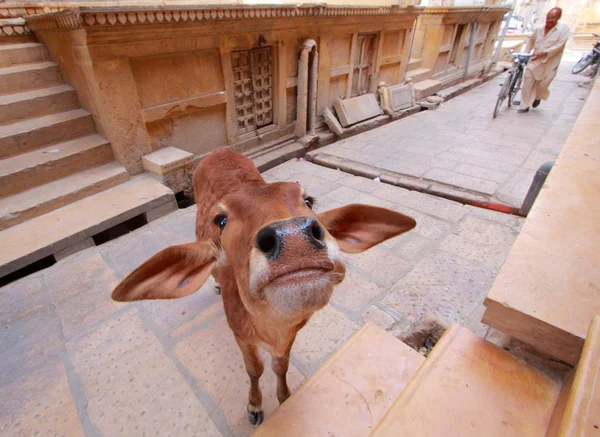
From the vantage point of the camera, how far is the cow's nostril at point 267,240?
1103 millimetres

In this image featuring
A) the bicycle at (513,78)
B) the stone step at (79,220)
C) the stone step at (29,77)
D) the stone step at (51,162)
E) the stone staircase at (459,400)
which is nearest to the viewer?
the stone staircase at (459,400)

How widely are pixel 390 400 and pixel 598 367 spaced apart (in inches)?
46.8

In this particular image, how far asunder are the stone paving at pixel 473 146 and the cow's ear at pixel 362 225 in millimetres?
3655

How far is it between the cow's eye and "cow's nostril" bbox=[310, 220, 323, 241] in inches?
22.9

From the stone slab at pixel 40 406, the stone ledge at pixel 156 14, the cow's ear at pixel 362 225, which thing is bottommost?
the stone slab at pixel 40 406

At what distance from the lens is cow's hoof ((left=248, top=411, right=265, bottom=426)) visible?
6.63 ft

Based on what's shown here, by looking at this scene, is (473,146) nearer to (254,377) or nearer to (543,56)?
(543,56)

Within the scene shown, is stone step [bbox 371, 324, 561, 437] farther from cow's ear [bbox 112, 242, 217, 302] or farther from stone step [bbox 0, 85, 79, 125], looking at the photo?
stone step [bbox 0, 85, 79, 125]

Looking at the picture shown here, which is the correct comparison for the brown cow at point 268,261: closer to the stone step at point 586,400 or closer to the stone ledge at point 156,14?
the stone step at point 586,400

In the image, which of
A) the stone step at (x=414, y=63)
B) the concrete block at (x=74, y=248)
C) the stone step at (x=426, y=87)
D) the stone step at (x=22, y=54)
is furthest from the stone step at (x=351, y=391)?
the stone step at (x=414, y=63)

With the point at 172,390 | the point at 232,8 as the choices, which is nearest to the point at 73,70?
the point at 232,8

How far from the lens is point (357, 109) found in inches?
304

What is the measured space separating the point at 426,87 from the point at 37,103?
957 centimetres

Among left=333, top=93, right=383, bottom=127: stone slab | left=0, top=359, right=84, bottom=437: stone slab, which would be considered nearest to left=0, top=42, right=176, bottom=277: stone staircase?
left=0, top=359, right=84, bottom=437: stone slab
